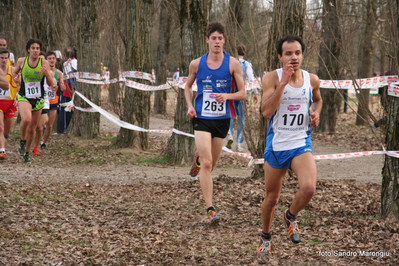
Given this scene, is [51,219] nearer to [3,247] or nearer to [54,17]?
[3,247]

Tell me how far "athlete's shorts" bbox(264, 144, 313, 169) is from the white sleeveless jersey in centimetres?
4

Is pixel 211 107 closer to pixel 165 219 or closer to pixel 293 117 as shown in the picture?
pixel 165 219

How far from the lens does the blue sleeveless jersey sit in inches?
223

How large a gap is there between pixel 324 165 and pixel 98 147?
571cm

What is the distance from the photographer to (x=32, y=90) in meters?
9.45

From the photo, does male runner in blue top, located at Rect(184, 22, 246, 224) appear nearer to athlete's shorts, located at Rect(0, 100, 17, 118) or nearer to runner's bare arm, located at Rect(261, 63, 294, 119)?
runner's bare arm, located at Rect(261, 63, 294, 119)

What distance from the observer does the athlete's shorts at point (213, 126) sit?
18.5 feet

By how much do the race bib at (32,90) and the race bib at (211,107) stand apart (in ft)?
17.0

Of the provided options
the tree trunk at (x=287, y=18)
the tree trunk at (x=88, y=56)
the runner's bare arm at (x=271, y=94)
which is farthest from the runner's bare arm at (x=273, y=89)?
the tree trunk at (x=88, y=56)

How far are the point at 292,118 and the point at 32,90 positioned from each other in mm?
6962

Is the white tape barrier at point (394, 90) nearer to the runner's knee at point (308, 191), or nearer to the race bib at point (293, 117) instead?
the race bib at point (293, 117)

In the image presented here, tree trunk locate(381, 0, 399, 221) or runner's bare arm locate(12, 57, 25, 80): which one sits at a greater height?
runner's bare arm locate(12, 57, 25, 80)

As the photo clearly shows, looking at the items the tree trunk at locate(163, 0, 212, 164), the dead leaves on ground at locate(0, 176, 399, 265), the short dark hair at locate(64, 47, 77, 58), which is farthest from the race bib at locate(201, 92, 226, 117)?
the short dark hair at locate(64, 47, 77, 58)

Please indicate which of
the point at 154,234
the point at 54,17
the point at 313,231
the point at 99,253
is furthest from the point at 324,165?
the point at 54,17
